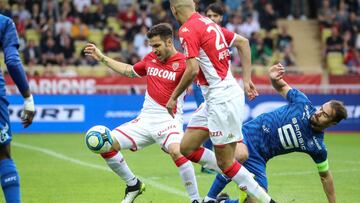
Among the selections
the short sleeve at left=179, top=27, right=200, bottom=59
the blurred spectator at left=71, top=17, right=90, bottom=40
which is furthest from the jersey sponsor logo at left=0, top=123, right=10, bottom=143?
the blurred spectator at left=71, top=17, right=90, bottom=40

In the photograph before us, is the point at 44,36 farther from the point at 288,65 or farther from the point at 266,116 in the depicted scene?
the point at 266,116

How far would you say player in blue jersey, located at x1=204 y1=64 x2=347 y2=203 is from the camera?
28.2 ft

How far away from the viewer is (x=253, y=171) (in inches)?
347

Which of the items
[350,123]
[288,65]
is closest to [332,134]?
[350,123]

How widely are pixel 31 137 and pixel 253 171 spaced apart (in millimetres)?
12339

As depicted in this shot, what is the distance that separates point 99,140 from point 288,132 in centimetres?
216

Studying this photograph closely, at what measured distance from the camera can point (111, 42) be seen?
25.4 metres

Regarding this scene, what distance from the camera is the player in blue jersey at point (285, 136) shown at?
28.2ft

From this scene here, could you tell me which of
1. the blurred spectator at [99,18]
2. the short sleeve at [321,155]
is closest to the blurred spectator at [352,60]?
the blurred spectator at [99,18]

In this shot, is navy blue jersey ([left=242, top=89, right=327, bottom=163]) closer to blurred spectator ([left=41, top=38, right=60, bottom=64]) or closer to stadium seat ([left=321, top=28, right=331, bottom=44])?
blurred spectator ([left=41, top=38, right=60, bottom=64])

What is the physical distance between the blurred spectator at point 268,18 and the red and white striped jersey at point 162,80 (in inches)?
704

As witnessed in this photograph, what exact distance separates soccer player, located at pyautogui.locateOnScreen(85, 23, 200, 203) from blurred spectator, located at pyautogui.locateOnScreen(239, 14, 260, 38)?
16778 mm

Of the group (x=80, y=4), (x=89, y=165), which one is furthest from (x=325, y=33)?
(x=89, y=165)

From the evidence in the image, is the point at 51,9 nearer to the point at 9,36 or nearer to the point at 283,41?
the point at 283,41
